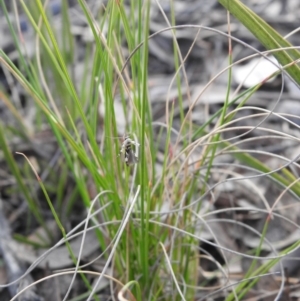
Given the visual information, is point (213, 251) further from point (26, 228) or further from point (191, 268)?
point (26, 228)

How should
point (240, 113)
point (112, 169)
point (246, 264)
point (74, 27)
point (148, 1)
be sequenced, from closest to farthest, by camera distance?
1. point (148, 1)
2. point (112, 169)
3. point (246, 264)
4. point (240, 113)
5. point (74, 27)

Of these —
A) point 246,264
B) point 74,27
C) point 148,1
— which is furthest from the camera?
point 74,27

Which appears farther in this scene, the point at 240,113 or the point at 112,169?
the point at 240,113

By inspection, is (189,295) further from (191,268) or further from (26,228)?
(26,228)

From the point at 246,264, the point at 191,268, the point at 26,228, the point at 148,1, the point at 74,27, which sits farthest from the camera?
the point at 74,27

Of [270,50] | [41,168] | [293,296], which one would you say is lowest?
[293,296]

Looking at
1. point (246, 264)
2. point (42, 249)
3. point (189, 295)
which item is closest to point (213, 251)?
point (246, 264)

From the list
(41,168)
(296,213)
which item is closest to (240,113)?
(296,213)

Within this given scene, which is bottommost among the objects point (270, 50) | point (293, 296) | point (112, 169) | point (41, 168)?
point (293, 296)

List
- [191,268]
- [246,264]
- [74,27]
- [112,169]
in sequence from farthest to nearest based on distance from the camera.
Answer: [74,27]
[246,264]
[191,268]
[112,169]

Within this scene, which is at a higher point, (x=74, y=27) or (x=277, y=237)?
(x=74, y=27)
